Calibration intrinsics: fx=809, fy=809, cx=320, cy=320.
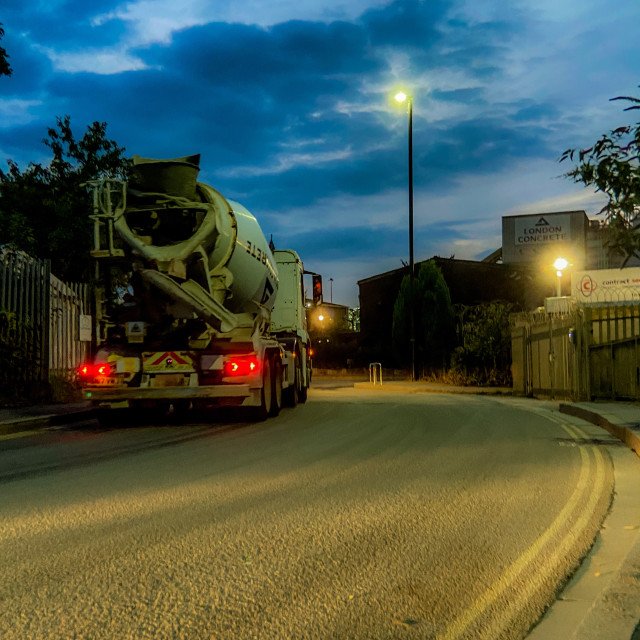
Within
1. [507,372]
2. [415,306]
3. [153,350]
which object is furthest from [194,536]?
[415,306]

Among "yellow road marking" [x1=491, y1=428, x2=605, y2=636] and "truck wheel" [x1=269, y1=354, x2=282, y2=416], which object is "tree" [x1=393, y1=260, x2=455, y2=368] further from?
"yellow road marking" [x1=491, y1=428, x2=605, y2=636]

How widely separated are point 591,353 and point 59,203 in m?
15.1

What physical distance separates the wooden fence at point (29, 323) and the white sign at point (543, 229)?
5171 centimetres

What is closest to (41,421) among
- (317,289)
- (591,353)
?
(317,289)

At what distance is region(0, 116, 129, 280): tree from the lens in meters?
22.2

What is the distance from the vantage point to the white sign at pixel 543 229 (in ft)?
210

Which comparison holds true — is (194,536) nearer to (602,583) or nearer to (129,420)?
(602,583)

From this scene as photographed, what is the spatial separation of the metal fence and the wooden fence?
38.1 feet

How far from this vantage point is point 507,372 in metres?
27.4

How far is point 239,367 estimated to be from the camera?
520 inches

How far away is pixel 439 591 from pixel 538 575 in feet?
2.30

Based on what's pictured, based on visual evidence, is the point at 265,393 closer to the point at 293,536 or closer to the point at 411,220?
the point at 293,536

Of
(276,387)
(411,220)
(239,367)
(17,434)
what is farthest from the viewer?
(411,220)

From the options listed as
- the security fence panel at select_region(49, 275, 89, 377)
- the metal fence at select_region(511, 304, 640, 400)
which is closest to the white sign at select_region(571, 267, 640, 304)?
the metal fence at select_region(511, 304, 640, 400)
